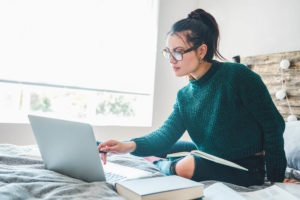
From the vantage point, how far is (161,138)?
3.92 feet

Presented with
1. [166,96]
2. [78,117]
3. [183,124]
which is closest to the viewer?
[183,124]

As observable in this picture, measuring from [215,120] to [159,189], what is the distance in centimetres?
57

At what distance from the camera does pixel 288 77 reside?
1.95 meters

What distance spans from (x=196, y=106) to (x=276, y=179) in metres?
0.45

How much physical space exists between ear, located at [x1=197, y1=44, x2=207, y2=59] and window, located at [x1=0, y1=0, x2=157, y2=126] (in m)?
1.35

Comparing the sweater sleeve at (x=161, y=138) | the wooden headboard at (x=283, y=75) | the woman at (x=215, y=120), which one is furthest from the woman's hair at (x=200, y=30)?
the wooden headboard at (x=283, y=75)

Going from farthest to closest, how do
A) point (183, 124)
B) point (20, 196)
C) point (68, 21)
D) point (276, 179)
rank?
point (68, 21) < point (183, 124) < point (276, 179) < point (20, 196)

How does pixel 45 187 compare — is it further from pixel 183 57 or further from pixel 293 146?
pixel 293 146

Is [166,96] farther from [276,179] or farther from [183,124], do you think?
[276,179]

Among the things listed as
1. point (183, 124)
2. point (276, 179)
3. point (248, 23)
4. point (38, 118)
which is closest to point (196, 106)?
point (183, 124)

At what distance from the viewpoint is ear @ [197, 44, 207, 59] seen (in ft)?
3.73

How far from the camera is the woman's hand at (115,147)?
88 cm

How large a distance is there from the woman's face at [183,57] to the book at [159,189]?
23.9 inches

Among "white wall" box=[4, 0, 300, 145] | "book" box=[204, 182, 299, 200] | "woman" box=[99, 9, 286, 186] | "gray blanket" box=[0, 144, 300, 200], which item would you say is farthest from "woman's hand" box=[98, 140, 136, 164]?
"white wall" box=[4, 0, 300, 145]
